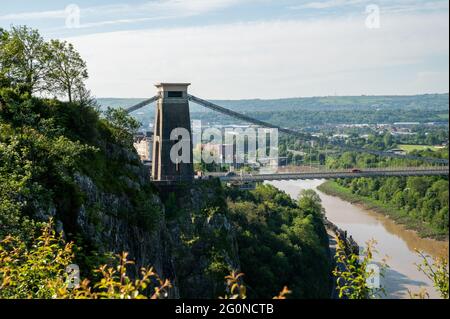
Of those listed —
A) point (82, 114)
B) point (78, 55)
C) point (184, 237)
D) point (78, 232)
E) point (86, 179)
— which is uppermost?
point (78, 55)

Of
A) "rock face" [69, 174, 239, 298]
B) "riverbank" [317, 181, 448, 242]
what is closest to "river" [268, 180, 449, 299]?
"riverbank" [317, 181, 448, 242]

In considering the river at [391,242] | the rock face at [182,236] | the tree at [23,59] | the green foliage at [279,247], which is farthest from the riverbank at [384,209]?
the tree at [23,59]

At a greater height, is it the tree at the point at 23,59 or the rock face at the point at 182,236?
the tree at the point at 23,59

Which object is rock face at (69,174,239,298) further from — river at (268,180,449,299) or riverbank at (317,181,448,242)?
riverbank at (317,181,448,242)

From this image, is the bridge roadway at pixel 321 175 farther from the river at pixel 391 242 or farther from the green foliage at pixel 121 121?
the green foliage at pixel 121 121

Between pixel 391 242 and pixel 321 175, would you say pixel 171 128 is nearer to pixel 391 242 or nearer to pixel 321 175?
pixel 321 175

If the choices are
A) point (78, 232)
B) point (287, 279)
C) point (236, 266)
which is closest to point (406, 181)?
point (287, 279)

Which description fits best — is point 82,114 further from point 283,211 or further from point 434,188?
point 434,188
